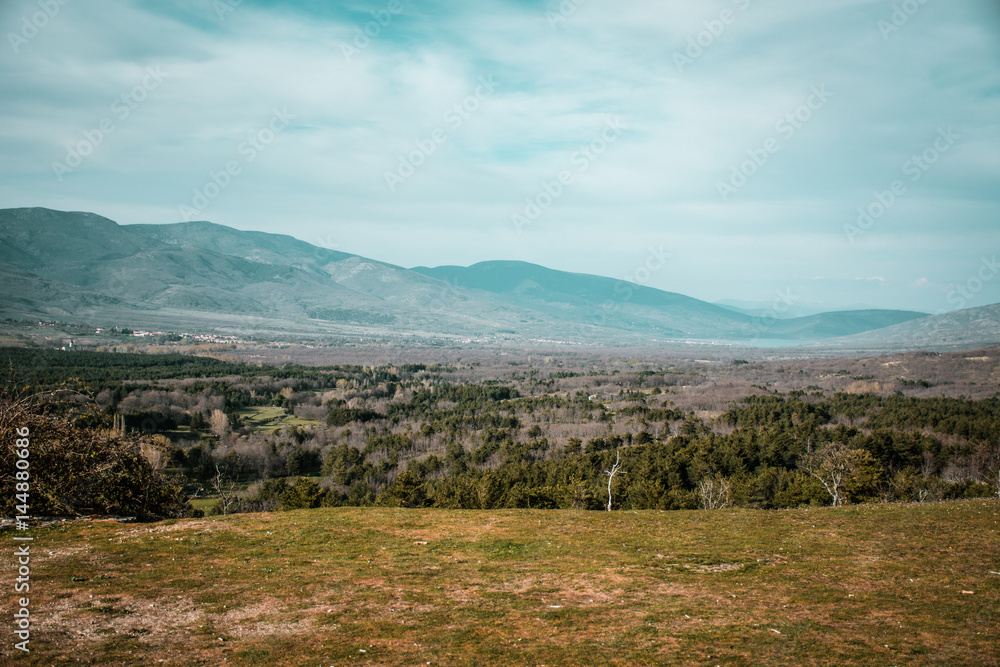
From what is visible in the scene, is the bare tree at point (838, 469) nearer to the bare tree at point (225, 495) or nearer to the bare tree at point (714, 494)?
the bare tree at point (714, 494)

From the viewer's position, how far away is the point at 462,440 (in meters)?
96.1

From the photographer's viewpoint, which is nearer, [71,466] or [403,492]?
[71,466]

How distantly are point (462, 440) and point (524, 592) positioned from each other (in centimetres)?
8323

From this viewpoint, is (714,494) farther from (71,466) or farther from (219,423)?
(219,423)

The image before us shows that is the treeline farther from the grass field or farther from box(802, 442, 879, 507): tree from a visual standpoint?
the grass field

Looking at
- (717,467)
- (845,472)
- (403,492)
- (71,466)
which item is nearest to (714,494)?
(717,467)

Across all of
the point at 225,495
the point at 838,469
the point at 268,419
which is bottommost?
the point at 268,419

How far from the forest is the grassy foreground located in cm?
959

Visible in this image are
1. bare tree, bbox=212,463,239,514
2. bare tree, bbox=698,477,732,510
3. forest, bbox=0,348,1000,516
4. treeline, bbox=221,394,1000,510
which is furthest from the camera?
bare tree, bbox=698,477,732,510

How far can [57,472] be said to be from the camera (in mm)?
21125

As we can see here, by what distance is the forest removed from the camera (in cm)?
3191

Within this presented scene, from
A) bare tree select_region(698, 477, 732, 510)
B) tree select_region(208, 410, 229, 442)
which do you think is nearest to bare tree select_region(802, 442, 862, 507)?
bare tree select_region(698, 477, 732, 510)

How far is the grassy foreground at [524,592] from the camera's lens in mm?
10320

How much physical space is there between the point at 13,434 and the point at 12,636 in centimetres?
1208
